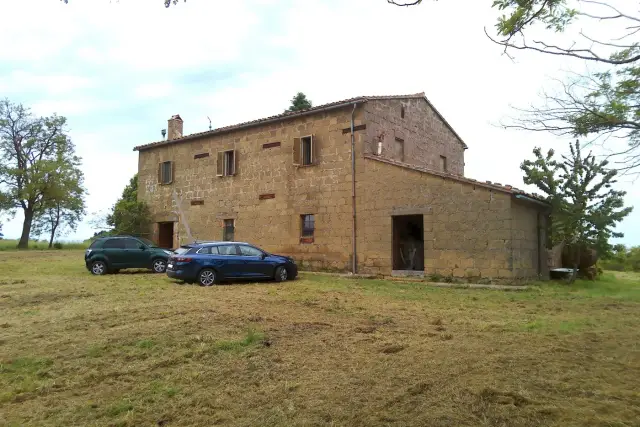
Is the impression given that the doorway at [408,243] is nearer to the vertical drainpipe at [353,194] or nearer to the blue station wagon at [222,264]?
the vertical drainpipe at [353,194]

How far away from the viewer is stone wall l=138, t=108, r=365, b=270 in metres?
16.7

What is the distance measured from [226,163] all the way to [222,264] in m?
8.14

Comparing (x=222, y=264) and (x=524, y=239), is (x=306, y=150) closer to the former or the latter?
(x=222, y=264)

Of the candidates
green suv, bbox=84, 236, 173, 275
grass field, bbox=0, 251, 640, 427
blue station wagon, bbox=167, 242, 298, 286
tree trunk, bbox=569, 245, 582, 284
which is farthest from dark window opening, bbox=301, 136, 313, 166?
tree trunk, bbox=569, 245, 582, 284

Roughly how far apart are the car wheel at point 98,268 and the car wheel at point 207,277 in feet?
17.8

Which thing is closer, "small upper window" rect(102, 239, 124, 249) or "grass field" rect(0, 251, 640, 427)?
"grass field" rect(0, 251, 640, 427)

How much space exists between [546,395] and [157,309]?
7152mm

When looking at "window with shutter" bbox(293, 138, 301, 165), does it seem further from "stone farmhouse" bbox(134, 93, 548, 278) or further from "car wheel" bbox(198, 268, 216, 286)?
"car wheel" bbox(198, 268, 216, 286)

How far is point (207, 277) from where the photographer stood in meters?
13.4

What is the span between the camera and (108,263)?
1642cm

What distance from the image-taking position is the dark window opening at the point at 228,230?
2019 centimetres

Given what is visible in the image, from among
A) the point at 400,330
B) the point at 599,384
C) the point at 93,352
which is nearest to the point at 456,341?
the point at 400,330

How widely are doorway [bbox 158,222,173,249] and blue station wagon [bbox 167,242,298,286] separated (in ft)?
34.6

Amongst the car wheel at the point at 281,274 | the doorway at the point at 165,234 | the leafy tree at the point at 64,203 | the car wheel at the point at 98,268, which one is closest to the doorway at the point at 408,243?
the car wheel at the point at 281,274
